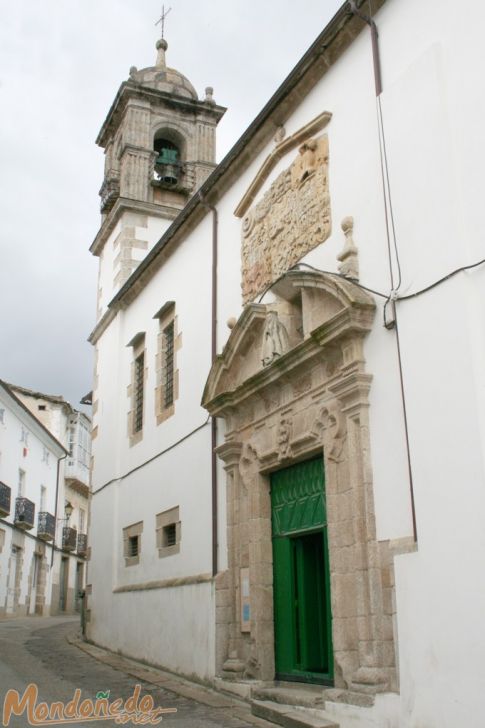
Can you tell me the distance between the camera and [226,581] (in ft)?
27.7

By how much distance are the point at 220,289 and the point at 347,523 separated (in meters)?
4.13

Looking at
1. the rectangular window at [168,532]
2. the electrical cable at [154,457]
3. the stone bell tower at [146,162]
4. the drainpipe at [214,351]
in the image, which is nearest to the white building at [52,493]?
the stone bell tower at [146,162]

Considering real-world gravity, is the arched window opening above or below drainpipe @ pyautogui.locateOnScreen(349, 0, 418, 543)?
above

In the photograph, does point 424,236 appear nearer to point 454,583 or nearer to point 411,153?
point 411,153

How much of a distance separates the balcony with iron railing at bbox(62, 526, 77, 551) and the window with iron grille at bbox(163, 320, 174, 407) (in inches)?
701

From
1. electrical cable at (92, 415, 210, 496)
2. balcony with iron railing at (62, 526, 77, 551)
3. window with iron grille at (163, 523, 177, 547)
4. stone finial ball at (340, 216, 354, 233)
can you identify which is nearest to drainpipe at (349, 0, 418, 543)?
stone finial ball at (340, 216, 354, 233)

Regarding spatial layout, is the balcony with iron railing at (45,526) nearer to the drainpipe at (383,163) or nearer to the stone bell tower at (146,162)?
the stone bell tower at (146,162)

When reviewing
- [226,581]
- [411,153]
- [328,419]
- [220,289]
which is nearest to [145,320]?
[220,289]

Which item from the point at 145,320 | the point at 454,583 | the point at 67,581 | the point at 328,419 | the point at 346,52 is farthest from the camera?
the point at 67,581

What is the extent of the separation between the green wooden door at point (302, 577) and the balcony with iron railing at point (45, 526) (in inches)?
723

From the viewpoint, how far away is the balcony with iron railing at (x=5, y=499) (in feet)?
68.4

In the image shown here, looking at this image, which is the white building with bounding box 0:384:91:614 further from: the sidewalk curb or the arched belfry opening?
the sidewalk curb

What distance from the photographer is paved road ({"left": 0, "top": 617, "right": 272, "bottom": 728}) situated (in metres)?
6.77

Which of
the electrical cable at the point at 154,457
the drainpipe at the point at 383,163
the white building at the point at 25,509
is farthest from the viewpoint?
the white building at the point at 25,509
